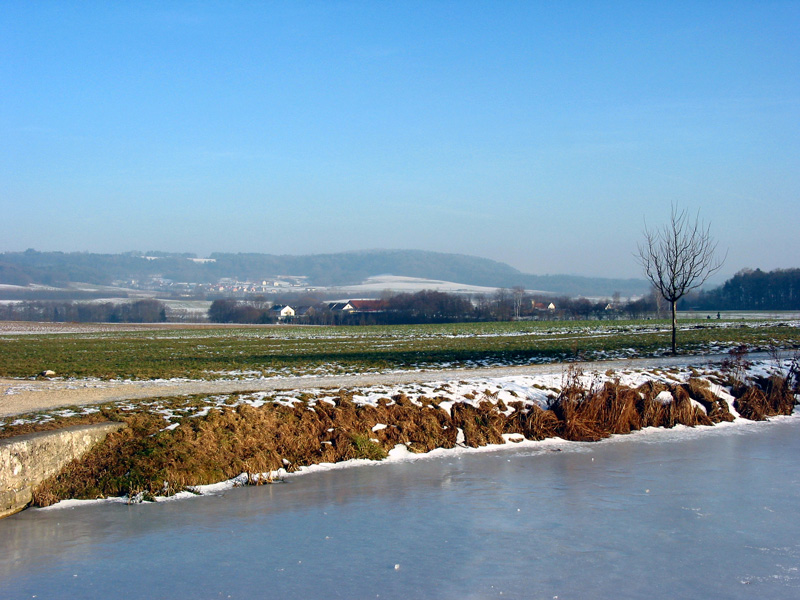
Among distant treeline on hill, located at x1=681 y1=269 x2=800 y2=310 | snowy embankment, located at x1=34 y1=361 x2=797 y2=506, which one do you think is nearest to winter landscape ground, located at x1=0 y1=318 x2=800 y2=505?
snowy embankment, located at x1=34 y1=361 x2=797 y2=506

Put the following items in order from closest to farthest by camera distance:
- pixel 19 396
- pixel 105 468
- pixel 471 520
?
1. pixel 471 520
2. pixel 105 468
3. pixel 19 396

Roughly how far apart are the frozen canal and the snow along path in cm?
582

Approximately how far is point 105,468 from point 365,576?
208 inches

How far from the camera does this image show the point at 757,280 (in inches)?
4535

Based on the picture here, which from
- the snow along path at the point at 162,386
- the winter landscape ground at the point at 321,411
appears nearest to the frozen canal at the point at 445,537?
the winter landscape ground at the point at 321,411

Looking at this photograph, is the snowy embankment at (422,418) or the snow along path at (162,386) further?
the snow along path at (162,386)

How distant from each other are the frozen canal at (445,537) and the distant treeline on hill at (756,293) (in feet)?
362

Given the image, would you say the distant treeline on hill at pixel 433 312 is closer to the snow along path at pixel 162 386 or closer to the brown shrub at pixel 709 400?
the snow along path at pixel 162 386

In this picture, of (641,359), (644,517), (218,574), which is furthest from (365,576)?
(641,359)

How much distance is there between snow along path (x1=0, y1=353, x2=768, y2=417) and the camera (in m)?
14.6

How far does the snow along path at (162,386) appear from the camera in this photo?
47.8 feet

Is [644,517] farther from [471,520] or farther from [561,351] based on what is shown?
[561,351]

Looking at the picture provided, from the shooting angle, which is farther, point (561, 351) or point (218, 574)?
point (561, 351)

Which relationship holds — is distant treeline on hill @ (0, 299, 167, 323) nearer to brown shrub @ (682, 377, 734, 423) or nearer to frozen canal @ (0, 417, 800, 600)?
brown shrub @ (682, 377, 734, 423)
